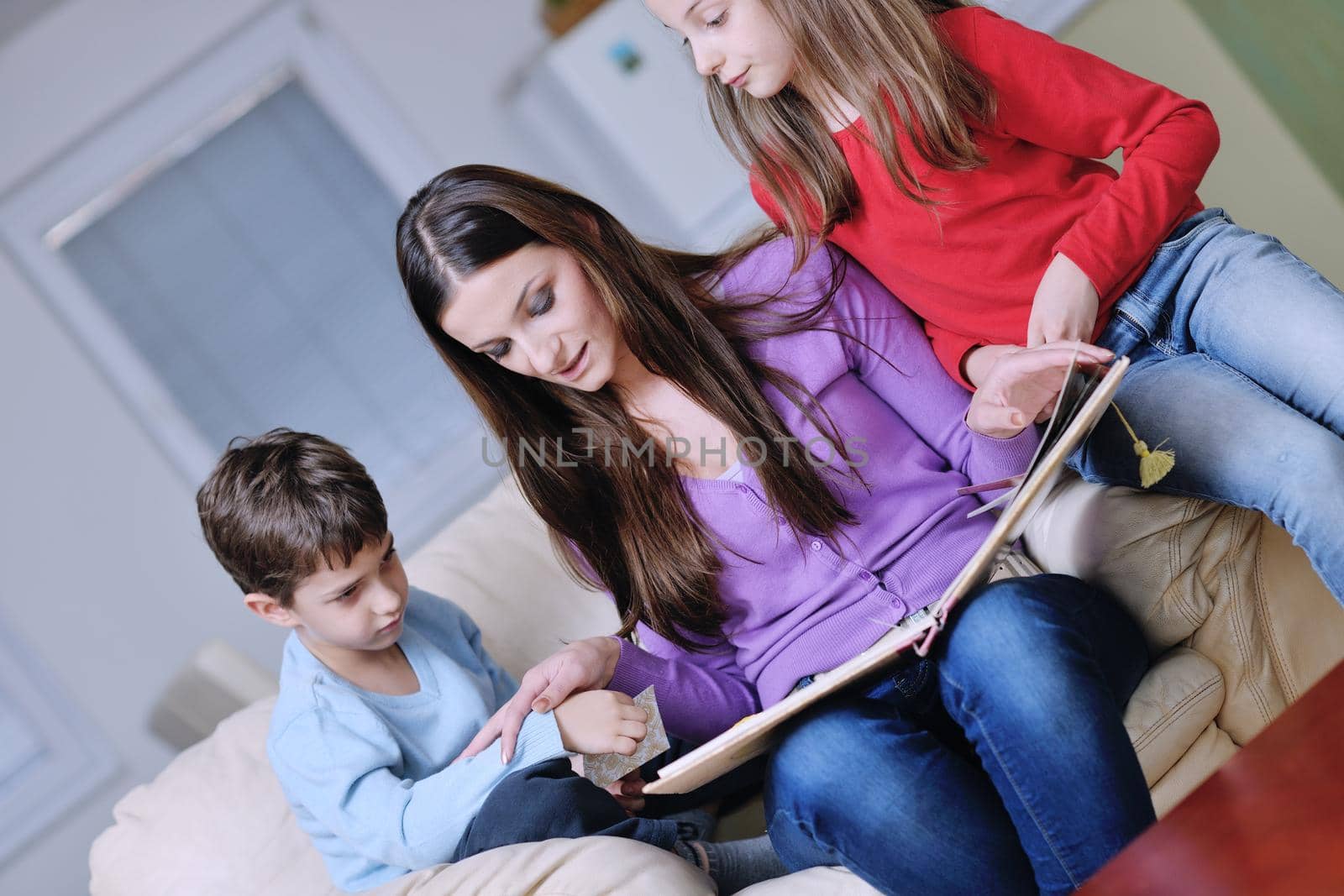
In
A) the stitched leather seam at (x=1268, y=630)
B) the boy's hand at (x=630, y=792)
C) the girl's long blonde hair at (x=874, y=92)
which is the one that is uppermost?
the girl's long blonde hair at (x=874, y=92)

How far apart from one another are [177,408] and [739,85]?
1949mm

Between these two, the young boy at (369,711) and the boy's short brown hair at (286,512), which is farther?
the boy's short brown hair at (286,512)

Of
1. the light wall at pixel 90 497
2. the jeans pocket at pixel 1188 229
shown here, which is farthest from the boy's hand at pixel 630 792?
the light wall at pixel 90 497

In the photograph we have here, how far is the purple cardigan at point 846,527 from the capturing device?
1.31 meters

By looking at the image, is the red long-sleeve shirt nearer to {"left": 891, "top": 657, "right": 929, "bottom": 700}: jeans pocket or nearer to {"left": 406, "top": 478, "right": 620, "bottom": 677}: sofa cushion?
{"left": 891, "top": 657, "right": 929, "bottom": 700}: jeans pocket

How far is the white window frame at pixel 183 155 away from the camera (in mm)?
2607

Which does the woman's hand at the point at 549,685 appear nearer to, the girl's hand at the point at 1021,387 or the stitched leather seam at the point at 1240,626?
the girl's hand at the point at 1021,387

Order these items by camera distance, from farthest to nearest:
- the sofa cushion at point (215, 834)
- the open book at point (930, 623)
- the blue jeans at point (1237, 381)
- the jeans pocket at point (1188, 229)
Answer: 1. the sofa cushion at point (215, 834)
2. the jeans pocket at point (1188, 229)
3. the blue jeans at point (1237, 381)
4. the open book at point (930, 623)

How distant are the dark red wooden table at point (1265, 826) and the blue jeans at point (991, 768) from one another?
25 centimetres

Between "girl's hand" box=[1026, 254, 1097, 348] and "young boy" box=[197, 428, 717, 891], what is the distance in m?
0.61

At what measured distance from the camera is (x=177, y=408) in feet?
8.91

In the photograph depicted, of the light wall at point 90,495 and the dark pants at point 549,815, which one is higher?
the light wall at point 90,495

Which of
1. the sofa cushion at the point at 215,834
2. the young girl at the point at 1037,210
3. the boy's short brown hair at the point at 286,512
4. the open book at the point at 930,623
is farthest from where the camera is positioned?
the sofa cushion at the point at 215,834

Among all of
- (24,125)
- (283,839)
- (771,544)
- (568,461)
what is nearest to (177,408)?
(24,125)
